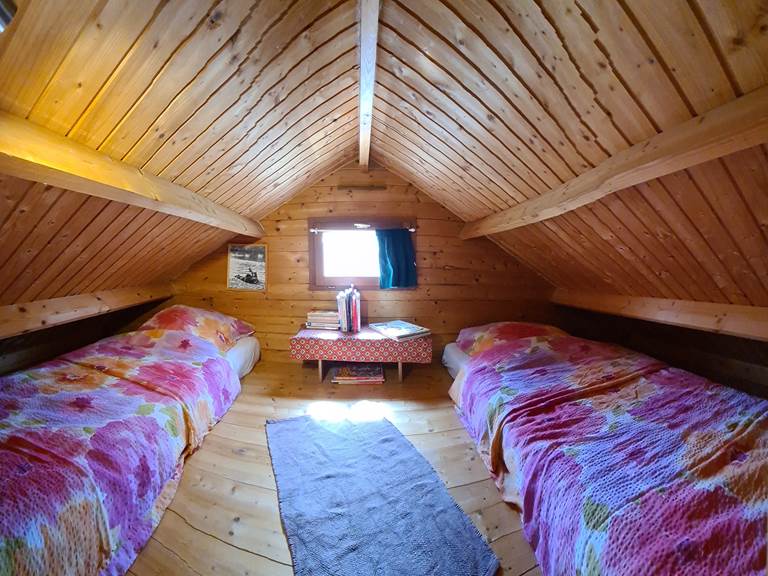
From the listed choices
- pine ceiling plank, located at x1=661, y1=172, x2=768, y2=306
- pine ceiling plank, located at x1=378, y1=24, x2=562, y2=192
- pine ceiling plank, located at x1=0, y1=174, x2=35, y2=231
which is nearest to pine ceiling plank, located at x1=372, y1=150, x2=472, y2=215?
pine ceiling plank, located at x1=378, y1=24, x2=562, y2=192

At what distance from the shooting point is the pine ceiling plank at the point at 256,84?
1280mm

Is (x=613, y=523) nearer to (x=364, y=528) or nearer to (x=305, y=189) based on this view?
(x=364, y=528)

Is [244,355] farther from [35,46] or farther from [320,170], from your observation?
[35,46]

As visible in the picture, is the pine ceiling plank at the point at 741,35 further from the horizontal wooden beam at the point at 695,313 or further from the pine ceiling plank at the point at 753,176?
the horizontal wooden beam at the point at 695,313

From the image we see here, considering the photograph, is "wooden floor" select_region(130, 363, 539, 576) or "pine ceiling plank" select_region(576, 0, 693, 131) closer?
"pine ceiling plank" select_region(576, 0, 693, 131)

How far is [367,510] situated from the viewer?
1553 millimetres

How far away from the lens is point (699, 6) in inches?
31.6

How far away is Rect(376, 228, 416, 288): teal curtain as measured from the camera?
318 cm

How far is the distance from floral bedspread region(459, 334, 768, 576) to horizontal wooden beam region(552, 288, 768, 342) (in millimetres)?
342

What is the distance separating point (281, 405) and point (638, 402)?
8.01 ft

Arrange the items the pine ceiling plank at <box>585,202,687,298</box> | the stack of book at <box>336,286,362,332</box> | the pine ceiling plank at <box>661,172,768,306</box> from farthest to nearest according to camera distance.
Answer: the stack of book at <box>336,286,362,332</box>, the pine ceiling plank at <box>585,202,687,298</box>, the pine ceiling plank at <box>661,172,768,306</box>

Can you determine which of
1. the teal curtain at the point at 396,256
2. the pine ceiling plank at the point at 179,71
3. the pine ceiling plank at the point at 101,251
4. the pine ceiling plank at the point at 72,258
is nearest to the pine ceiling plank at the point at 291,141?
the pine ceiling plank at the point at 101,251

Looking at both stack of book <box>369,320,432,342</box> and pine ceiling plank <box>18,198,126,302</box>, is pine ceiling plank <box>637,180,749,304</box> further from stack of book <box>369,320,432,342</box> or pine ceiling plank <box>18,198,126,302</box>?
pine ceiling plank <box>18,198,126,302</box>

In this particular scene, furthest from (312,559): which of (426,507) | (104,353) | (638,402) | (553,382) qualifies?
(104,353)
